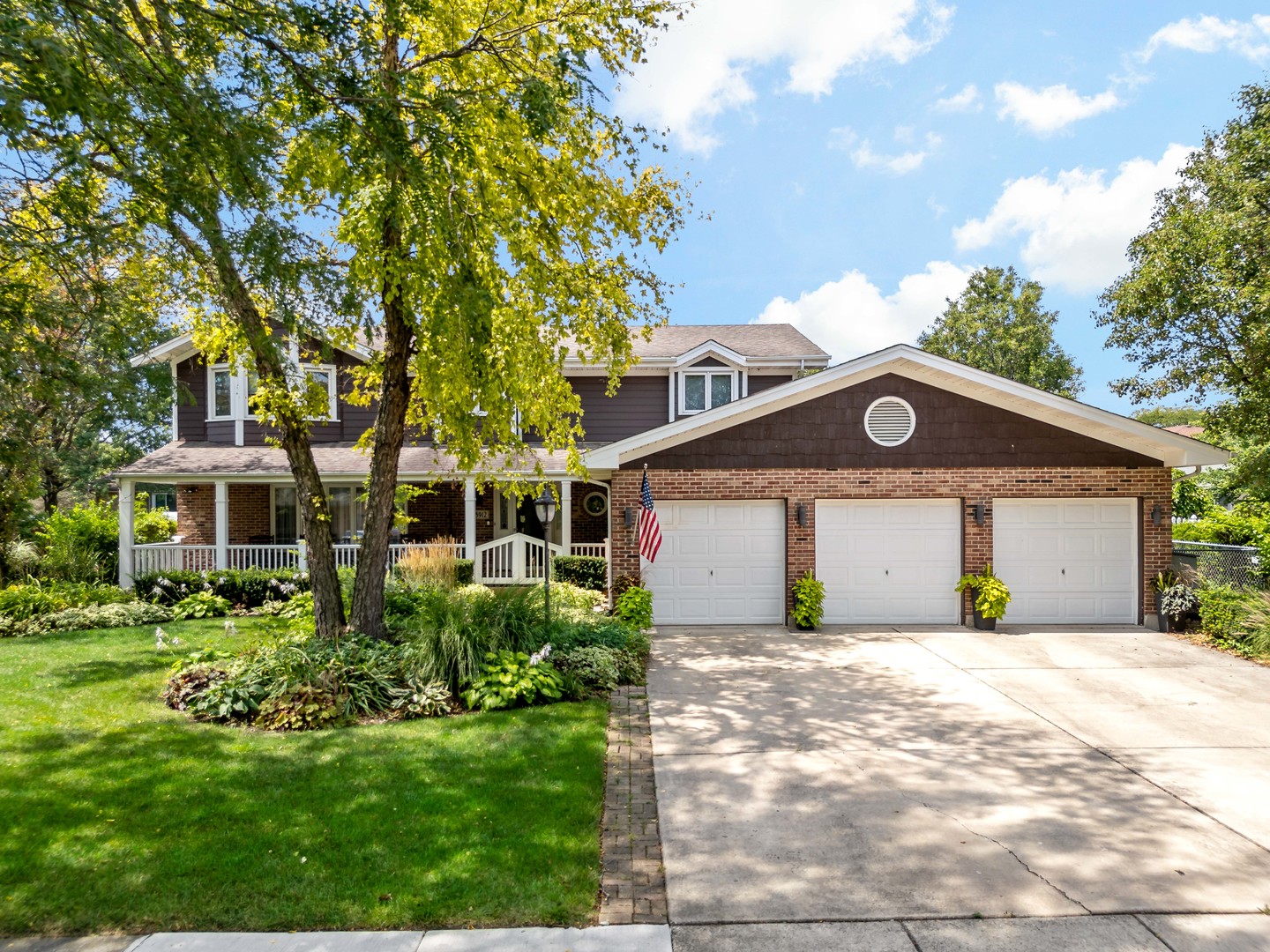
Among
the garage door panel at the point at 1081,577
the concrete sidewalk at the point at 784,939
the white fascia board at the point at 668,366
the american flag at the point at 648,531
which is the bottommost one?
the concrete sidewalk at the point at 784,939

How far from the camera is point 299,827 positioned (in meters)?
4.66

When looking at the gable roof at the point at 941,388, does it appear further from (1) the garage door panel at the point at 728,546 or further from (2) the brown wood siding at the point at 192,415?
(2) the brown wood siding at the point at 192,415

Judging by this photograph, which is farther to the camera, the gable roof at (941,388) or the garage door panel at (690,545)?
the garage door panel at (690,545)

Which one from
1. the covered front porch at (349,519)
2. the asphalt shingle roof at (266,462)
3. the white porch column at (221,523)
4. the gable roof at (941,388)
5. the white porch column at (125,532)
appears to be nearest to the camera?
the gable roof at (941,388)

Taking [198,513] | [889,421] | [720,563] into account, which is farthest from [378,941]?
[198,513]

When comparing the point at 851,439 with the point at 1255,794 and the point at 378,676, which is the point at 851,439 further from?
the point at 378,676

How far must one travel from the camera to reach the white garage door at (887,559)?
1186cm

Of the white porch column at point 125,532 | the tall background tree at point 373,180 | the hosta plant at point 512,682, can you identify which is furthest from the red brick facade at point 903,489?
the white porch column at point 125,532

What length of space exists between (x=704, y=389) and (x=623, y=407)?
2.11 meters

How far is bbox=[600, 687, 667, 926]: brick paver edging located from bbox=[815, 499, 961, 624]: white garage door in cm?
600

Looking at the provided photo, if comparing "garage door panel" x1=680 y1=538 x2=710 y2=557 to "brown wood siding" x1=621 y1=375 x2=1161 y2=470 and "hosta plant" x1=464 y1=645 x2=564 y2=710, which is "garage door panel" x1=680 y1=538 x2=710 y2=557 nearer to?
"brown wood siding" x1=621 y1=375 x2=1161 y2=470

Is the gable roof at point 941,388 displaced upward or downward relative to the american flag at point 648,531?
upward

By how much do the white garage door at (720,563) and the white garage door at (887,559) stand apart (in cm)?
80

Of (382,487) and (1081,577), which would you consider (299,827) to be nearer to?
(382,487)
